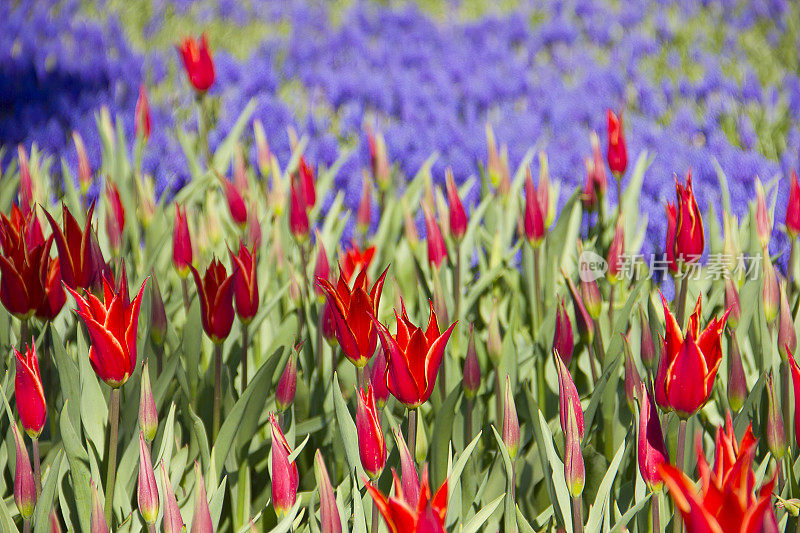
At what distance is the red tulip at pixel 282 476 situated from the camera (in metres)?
0.89

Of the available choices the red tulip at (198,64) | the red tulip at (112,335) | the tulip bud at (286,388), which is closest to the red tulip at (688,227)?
the tulip bud at (286,388)

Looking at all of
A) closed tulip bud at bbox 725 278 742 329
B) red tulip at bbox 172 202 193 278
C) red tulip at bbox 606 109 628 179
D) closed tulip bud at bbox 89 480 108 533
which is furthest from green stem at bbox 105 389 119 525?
red tulip at bbox 606 109 628 179

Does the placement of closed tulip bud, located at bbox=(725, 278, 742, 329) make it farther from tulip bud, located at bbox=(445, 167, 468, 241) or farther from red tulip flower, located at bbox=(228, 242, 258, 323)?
red tulip flower, located at bbox=(228, 242, 258, 323)

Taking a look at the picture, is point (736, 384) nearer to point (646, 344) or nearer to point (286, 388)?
point (646, 344)

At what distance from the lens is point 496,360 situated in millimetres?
1286

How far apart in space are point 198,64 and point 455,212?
806mm

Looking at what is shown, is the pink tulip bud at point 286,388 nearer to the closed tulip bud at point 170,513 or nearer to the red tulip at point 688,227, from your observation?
the closed tulip bud at point 170,513

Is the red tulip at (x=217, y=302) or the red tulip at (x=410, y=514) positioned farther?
the red tulip at (x=217, y=302)

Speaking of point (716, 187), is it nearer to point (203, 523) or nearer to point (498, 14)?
point (203, 523)

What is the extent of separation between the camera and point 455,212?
5.04 feet

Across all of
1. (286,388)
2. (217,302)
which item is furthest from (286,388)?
(217,302)

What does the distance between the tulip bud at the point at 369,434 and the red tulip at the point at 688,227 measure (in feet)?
1.89

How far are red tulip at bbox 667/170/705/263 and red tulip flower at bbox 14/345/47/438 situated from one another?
88 centimetres

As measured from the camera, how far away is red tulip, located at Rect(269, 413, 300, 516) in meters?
0.89
